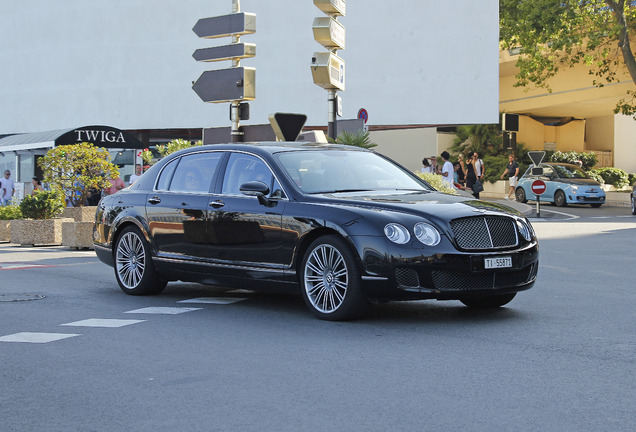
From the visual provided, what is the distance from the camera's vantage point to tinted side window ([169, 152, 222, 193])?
9258 mm

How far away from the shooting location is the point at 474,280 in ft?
24.5

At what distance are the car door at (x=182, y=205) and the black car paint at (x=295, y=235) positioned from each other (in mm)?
13

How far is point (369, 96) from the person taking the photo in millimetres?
46062

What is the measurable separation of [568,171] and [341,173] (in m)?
26.4

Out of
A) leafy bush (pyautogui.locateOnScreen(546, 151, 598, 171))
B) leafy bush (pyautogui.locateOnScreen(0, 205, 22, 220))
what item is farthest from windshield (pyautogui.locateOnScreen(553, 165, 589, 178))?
leafy bush (pyautogui.locateOnScreen(0, 205, 22, 220))

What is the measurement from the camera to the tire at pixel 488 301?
27.4ft

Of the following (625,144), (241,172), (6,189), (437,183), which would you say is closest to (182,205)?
(241,172)

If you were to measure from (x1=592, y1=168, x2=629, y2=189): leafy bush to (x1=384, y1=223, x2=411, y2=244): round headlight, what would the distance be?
3695 centimetres

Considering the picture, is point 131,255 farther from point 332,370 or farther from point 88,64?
point 88,64

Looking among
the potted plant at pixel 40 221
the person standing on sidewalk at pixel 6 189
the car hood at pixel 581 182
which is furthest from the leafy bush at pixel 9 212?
the car hood at pixel 581 182

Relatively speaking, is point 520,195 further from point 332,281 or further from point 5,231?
point 332,281

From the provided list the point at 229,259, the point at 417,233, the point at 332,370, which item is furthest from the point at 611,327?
the point at 229,259

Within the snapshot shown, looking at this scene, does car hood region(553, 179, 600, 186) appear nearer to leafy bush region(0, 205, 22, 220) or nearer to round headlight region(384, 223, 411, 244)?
leafy bush region(0, 205, 22, 220)

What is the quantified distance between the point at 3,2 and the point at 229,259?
54978 millimetres
